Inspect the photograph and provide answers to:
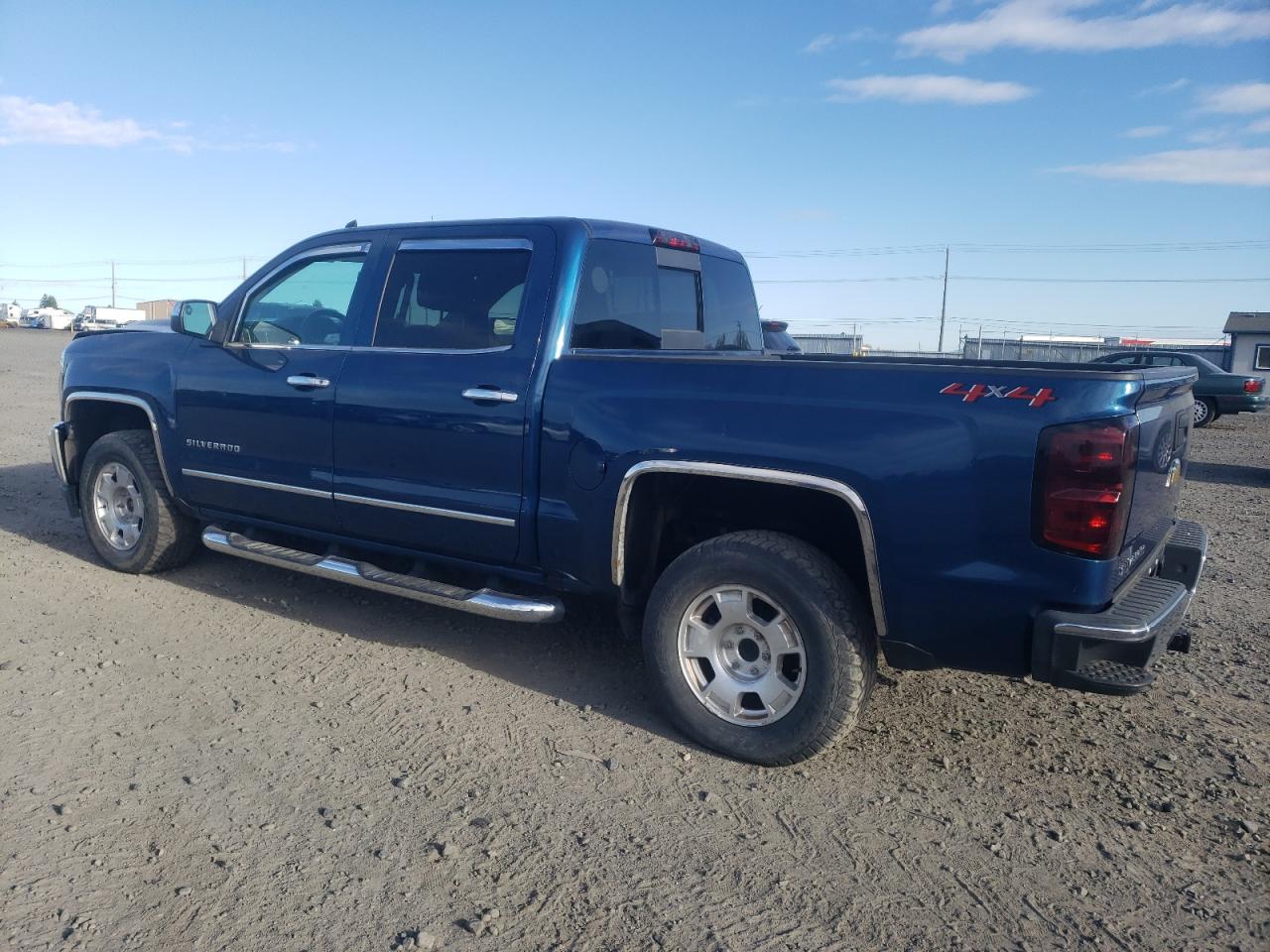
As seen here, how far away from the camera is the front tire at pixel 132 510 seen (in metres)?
5.82

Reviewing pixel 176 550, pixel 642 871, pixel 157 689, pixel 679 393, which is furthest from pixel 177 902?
pixel 176 550

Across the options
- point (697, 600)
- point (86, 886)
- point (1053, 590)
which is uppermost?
point (1053, 590)

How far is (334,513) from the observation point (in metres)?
4.91

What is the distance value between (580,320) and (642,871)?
2.34 m

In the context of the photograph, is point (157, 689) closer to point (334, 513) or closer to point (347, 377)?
point (334, 513)

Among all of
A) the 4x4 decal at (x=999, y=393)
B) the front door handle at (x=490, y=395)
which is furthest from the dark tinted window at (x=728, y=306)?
the 4x4 decal at (x=999, y=393)

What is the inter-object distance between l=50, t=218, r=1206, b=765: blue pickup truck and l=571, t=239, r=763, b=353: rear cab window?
0.06 ft

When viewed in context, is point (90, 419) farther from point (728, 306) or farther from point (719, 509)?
point (719, 509)

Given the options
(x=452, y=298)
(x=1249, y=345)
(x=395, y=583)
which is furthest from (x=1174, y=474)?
(x=1249, y=345)

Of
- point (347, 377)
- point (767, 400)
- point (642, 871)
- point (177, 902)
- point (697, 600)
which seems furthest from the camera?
point (347, 377)

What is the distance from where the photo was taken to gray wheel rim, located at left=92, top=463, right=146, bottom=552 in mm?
5992

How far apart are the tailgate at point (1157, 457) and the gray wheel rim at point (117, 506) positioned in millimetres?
5318

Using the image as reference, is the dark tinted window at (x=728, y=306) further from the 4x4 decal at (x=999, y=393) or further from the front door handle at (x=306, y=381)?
the 4x4 decal at (x=999, y=393)

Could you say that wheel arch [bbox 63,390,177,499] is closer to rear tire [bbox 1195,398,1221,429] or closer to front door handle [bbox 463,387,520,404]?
front door handle [bbox 463,387,520,404]
